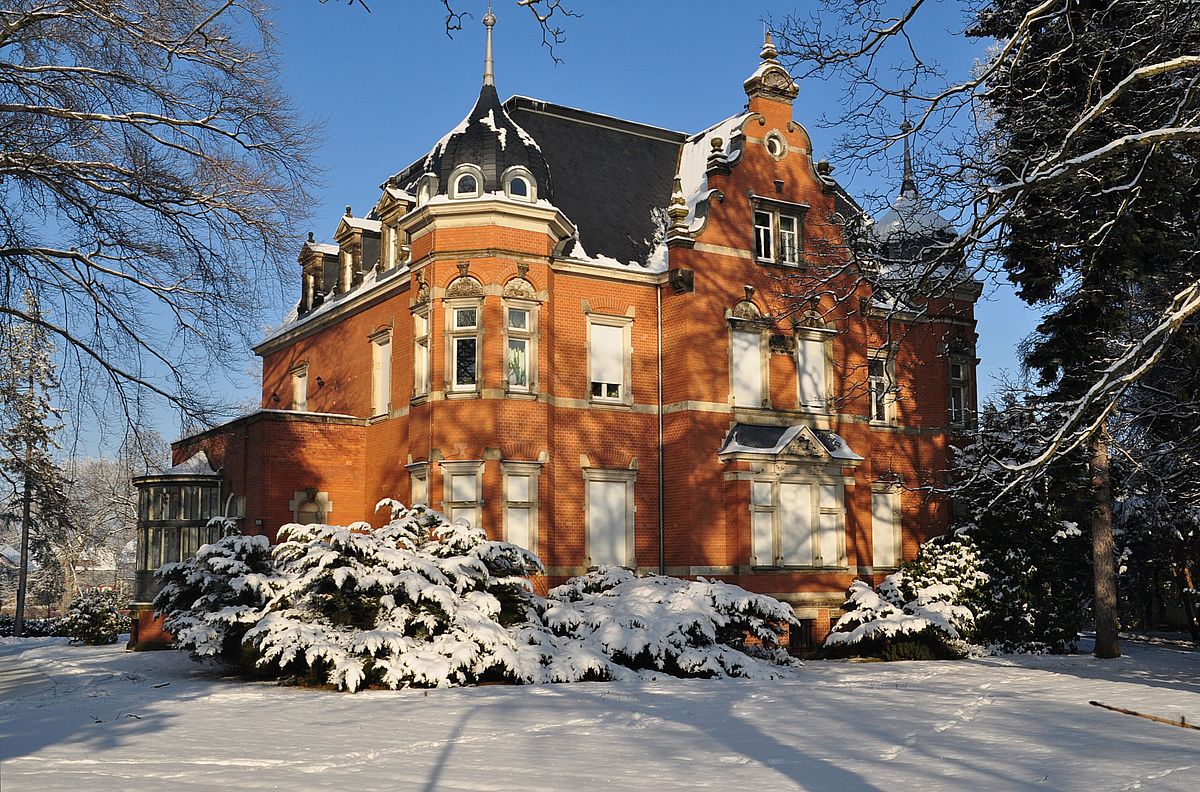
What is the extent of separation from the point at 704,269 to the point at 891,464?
766 cm

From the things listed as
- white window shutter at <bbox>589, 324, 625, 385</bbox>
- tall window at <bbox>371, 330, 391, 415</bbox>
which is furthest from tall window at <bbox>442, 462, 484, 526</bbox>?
tall window at <bbox>371, 330, 391, 415</bbox>

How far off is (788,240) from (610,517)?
7.94 metres

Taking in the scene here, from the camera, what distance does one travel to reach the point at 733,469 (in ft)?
78.5

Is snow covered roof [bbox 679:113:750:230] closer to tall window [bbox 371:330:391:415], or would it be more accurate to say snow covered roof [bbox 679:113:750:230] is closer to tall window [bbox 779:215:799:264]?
tall window [bbox 779:215:799:264]

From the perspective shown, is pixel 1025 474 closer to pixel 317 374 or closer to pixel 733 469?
pixel 733 469

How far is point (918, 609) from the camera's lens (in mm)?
23656

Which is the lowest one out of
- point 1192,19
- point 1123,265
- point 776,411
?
point 776,411

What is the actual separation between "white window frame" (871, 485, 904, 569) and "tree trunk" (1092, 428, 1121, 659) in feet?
17.0

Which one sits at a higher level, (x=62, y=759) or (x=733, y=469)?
(x=733, y=469)

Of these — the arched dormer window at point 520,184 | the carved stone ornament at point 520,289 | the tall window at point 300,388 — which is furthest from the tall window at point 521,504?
the tall window at point 300,388

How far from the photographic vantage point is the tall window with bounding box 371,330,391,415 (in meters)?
25.6

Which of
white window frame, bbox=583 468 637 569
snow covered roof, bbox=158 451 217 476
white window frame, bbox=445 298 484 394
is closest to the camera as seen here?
white window frame, bbox=445 298 484 394

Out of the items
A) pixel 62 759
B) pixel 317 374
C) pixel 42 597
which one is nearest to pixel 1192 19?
pixel 62 759

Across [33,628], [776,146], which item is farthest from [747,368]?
[33,628]
